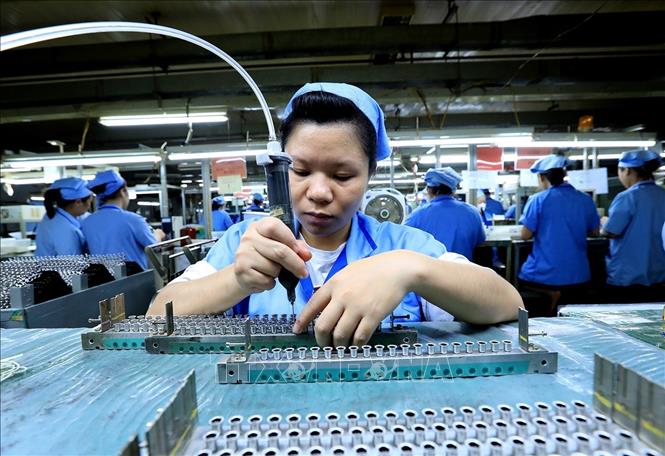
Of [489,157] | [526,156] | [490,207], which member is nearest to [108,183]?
[489,157]

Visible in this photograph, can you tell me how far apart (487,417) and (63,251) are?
385 cm

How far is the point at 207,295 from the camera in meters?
0.96

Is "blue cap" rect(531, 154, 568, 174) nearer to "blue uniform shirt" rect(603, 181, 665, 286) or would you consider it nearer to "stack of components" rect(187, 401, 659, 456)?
"blue uniform shirt" rect(603, 181, 665, 286)

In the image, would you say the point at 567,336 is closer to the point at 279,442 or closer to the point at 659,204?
the point at 279,442

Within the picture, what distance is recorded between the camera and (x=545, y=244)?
356cm

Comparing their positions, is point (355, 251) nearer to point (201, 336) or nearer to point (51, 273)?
point (201, 336)

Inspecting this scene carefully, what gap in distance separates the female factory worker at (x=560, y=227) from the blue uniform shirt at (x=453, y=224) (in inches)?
22.4

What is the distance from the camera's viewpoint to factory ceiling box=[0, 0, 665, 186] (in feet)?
9.87

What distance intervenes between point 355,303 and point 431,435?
29cm

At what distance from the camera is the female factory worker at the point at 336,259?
2.40ft

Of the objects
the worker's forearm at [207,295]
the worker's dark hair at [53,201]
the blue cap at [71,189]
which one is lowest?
the worker's forearm at [207,295]

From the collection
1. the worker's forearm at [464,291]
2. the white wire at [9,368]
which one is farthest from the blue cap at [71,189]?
the worker's forearm at [464,291]

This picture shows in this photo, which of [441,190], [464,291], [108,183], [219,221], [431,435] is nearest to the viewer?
[431,435]

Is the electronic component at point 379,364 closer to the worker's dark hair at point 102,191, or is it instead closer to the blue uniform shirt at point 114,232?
the blue uniform shirt at point 114,232
